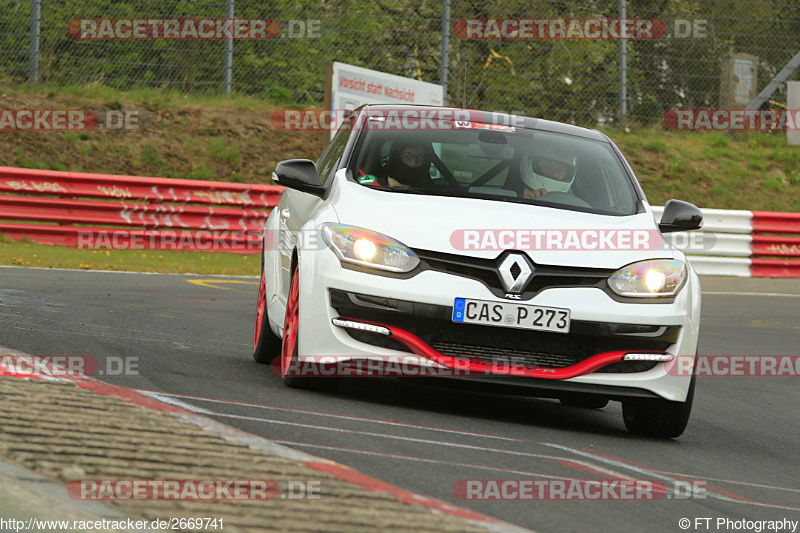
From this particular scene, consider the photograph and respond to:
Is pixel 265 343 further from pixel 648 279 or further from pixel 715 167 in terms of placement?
pixel 715 167

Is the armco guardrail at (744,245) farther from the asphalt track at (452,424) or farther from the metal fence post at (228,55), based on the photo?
the asphalt track at (452,424)

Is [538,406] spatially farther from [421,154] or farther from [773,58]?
[773,58]

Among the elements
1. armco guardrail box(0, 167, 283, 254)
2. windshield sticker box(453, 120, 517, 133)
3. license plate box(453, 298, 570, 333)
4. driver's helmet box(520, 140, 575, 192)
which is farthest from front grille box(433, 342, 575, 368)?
armco guardrail box(0, 167, 283, 254)

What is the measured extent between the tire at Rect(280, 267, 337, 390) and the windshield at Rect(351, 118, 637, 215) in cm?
74

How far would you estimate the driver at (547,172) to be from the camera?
7.77 metres

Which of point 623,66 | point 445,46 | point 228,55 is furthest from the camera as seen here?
point 623,66

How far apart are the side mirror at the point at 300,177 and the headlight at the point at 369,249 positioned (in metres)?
0.74

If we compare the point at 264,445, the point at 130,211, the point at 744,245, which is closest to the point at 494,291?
the point at 264,445

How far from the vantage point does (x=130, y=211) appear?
65.1 feet

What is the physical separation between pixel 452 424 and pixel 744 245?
16.4 metres

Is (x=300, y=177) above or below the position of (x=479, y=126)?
below

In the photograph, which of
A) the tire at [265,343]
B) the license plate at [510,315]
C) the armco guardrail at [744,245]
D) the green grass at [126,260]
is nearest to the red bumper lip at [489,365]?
the license plate at [510,315]

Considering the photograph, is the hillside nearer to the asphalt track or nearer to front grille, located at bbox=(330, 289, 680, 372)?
the asphalt track

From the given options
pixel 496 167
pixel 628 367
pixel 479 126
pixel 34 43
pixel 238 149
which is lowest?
pixel 628 367
